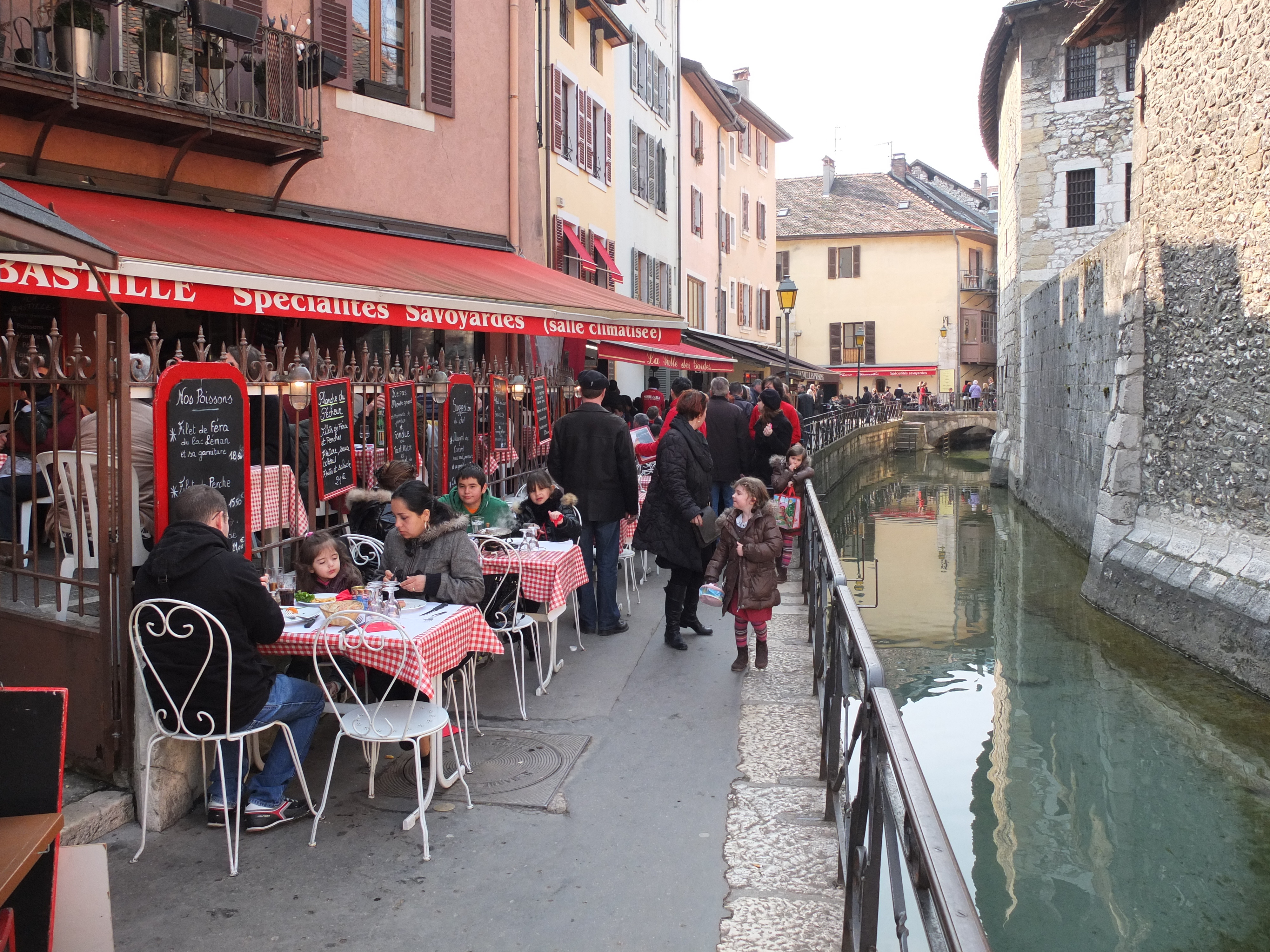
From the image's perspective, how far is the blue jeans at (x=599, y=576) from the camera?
23.8 feet

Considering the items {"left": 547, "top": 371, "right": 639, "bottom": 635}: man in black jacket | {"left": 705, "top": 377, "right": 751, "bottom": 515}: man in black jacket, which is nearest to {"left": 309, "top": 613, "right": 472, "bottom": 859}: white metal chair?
{"left": 547, "top": 371, "right": 639, "bottom": 635}: man in black jacket

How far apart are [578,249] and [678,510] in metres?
10.2

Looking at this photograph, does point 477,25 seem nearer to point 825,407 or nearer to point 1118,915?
point 1118,915

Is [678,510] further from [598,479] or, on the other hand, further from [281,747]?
[281,747]

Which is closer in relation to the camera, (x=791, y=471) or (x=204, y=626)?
(x=204, y=626)

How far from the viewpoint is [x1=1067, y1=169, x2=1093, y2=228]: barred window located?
2244 cm

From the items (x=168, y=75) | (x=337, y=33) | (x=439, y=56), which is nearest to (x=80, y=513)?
(x=168, y=75)

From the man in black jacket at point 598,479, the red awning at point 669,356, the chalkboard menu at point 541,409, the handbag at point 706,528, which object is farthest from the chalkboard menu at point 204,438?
the red awning at point 669,356

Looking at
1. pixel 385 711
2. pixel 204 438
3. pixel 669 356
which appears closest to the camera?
pixel 385 711

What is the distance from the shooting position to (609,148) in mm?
19359

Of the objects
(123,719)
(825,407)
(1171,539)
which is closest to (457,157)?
(1171,539)

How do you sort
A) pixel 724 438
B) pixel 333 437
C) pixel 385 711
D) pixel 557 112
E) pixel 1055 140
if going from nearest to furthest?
pixel 385 711
pixel 333 437
pixel 724 438
pixel 557 112
pixel 1055 140

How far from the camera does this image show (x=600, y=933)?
11.0 feet

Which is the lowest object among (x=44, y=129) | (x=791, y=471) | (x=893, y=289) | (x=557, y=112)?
(x=791, y=471)
